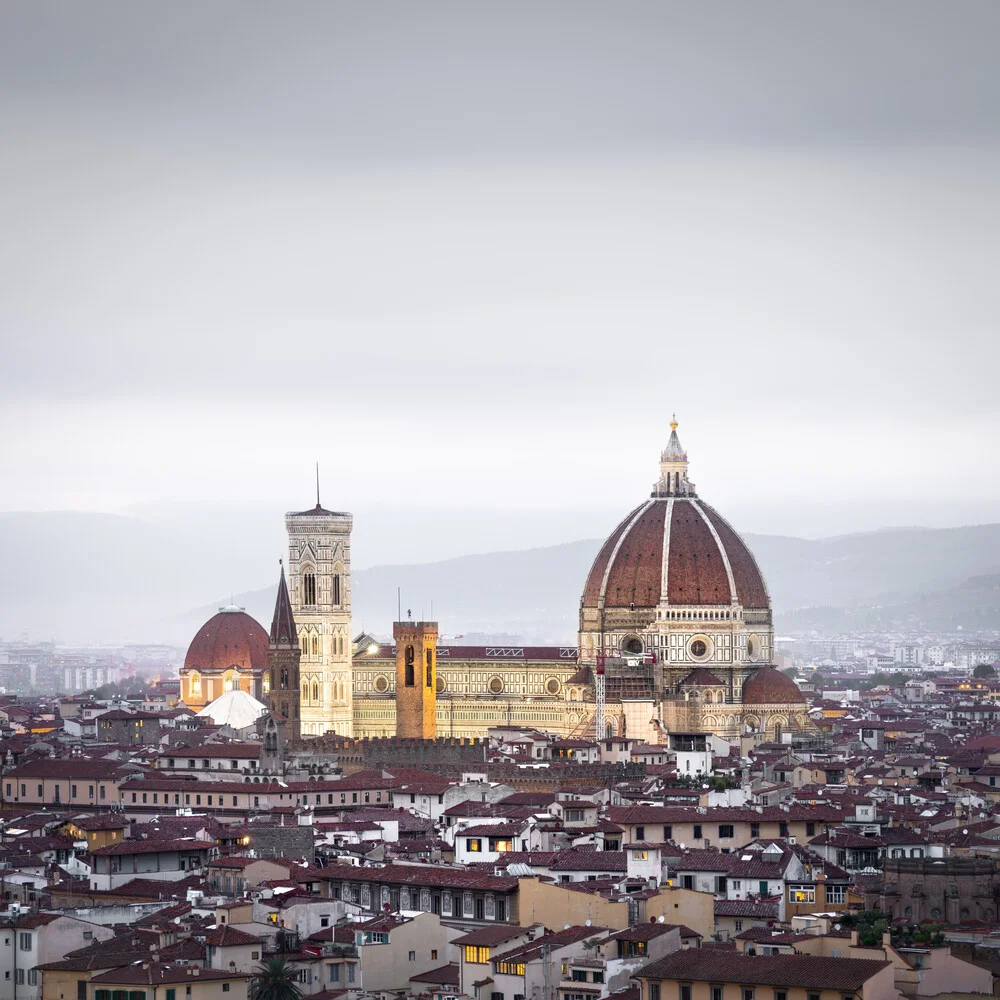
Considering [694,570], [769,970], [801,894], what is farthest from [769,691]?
[769,970]

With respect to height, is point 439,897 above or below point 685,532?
below

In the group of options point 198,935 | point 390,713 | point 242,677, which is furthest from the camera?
point 242,677

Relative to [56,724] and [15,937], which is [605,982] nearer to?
[15,937]

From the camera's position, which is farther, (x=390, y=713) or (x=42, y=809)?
(x=390, y=713)

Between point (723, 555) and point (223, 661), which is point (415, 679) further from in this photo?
point (223, 661)

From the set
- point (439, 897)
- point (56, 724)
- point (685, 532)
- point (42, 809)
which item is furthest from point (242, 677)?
point (439, 897)

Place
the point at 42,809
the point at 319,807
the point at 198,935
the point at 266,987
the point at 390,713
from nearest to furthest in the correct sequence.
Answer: the point at 266,987 → the point at 198,935 → the point at 319,807 → the point at 42,809 → the point at 390,713

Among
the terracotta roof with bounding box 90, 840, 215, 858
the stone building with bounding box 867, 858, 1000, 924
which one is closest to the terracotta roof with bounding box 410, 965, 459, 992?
the stone building with bounding box 867, 858, 1000, 924

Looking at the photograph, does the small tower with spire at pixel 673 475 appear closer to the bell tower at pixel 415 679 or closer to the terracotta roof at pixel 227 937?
the bell tower at pixel 415 679
